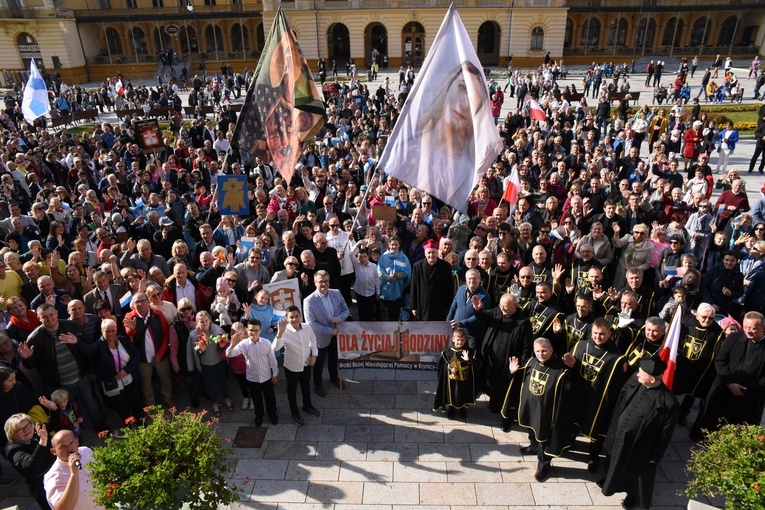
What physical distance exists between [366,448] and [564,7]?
4956cm

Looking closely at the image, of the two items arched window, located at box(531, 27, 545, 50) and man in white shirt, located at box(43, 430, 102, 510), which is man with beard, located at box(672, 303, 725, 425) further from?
arched window, located at box(531, 27, 545, 50)

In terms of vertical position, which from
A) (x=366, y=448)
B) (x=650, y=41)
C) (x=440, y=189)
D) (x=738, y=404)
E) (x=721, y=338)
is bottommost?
(x=366, y=448)

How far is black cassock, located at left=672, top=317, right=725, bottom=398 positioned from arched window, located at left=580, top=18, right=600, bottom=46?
5291 centimetres

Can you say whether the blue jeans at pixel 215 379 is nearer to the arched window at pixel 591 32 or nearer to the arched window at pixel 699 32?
the arched window at pixel 591 32

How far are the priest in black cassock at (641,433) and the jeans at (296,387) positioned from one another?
3.75 metres

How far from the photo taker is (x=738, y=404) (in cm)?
598

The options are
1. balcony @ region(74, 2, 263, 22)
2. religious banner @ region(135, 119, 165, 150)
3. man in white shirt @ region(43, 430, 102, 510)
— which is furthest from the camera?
balcony @ region(74, 2, 263, 22)

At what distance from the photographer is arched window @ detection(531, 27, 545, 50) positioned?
47.8m

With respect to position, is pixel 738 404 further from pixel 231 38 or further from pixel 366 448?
pixel 231 38

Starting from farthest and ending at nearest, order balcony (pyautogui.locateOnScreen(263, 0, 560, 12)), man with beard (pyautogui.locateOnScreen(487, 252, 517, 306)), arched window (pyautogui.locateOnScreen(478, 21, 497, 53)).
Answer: arched window (pyautogui.locateOnScreen(478, 21, 497, 53)) → balcony (pyautogui.locateOnScreen(263, 0, 560, 12)) → man with beard (pyautogui.locateOnScreen(487, 252, 517, 306))

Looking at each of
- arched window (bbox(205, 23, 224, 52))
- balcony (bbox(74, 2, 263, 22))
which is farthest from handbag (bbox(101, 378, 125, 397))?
arched window (bbox(205, 23, 224, 52))

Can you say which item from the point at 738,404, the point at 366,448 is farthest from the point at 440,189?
the point at 738,404

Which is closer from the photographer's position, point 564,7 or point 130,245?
point 130,245

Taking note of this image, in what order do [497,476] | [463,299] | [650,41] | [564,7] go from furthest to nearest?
[650,41] < [564,7] < [463,299] < [497,476]
